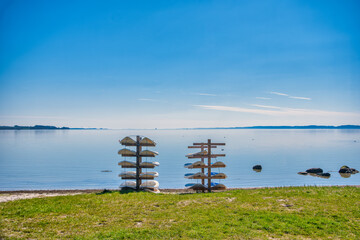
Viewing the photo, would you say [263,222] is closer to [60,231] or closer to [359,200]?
[359,200]

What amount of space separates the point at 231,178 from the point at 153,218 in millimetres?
26460

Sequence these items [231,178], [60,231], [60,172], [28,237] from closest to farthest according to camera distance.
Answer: [28,237]
[60,231]
[231,178]
[60,172]

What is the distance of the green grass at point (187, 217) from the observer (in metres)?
8.33

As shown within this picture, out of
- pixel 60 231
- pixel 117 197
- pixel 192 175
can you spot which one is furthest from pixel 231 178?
pixel 60 231

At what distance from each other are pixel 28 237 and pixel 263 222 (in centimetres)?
858

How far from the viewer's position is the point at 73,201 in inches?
501

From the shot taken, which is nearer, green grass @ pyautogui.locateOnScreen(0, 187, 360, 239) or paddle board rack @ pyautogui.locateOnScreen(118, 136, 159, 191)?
green grass @ pyautogui.locateOnScreen(0, 187, 360, 239)

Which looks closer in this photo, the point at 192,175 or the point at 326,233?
the point at 326,233

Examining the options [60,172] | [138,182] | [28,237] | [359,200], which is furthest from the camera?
[60,172]

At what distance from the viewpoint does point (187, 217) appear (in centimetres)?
1004

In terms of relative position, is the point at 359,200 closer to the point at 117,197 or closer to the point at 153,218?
the point at 153,218

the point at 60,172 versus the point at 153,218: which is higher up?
the point at 153,218

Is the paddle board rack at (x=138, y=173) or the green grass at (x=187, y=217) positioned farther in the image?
the paddle board rack at (x=138, y=173)

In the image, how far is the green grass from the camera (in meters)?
8.33
